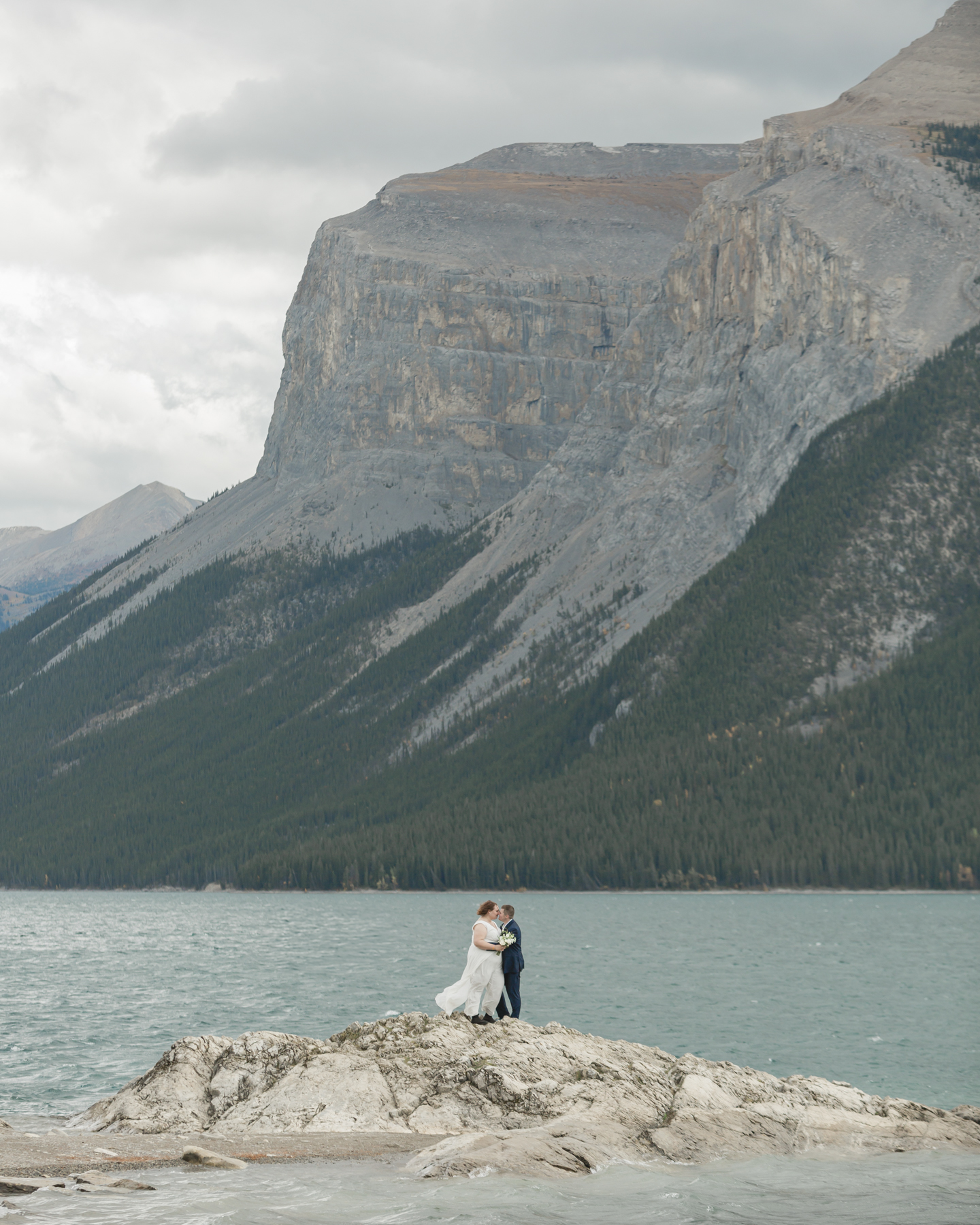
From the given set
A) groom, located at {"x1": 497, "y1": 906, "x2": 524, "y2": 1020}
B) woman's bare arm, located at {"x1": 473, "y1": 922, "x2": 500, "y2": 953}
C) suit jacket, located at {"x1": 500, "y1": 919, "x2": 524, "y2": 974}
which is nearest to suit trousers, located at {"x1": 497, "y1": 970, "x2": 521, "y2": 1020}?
groom, located at {"x1": 497, "y1": 906, "x2": 524, "y2": 1020}

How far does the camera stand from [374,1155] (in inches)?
1061

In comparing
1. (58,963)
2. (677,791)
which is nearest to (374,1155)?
(58,963)

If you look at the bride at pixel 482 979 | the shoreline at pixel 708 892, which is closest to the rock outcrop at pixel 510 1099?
the bride at pixel 482 979

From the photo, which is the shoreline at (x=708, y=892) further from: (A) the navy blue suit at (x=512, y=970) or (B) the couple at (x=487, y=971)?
(B) the couple at (x=487, y=971)

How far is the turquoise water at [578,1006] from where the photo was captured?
2402 cm

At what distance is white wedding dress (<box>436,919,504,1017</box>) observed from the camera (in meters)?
32.2

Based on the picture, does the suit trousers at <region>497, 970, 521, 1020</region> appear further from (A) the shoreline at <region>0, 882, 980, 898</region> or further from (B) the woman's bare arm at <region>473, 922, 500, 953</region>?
(A) the shoreline at <region>0, 882, 980, 898</region>

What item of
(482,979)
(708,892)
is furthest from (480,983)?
(708,892)

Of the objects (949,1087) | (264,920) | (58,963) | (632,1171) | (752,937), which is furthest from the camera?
(264,920)

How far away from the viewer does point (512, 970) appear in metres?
33.3

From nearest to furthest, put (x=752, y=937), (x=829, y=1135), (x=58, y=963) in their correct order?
(x=829, y=1135)
(x=58, y=963)
(x=752, y=937)

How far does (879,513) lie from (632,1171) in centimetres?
18190

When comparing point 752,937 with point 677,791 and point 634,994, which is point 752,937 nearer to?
point 634,994

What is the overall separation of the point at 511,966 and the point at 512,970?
0.59ft
